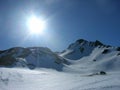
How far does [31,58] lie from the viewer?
110 metres

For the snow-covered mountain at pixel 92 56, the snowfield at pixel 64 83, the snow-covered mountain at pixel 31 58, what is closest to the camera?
the snowfield at pixel 64 83

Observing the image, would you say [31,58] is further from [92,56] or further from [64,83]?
[64,83]

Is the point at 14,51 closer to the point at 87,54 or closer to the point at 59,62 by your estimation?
the point at 59,62

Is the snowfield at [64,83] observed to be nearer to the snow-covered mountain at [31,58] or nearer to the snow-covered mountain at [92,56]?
the snow-covered mountain at [31,58]

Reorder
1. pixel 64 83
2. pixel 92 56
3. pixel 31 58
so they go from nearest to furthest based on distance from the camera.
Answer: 1. pixel 64 83
2. pixel 31 58
3. pixel 92 56

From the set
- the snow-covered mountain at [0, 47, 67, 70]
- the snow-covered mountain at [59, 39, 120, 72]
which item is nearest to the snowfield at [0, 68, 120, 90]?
the snow-covered mountain at [0, 47, 67, 70]

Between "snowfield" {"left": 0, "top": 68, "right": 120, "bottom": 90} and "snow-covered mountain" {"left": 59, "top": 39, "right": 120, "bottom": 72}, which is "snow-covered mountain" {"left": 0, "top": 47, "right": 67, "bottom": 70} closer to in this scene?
"snow-covered mountain" {"left": 59, "top": 39, "right": 120, "bottom": 72}

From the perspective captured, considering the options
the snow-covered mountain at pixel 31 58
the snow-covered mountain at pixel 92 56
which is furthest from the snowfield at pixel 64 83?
the snow-covered mountain at pixel 92 56

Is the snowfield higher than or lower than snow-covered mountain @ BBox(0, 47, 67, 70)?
lower

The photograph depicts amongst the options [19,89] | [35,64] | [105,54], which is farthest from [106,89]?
[105,54]

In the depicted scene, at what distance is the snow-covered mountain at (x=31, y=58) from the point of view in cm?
9944

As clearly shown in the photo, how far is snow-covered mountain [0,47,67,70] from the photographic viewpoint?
99.4 m

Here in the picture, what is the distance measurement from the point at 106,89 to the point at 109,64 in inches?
3691

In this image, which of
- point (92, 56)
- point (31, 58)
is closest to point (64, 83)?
point (31, 58)
